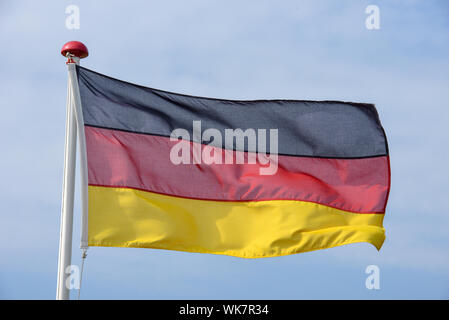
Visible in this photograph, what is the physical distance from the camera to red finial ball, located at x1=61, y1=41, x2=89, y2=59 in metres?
9.14

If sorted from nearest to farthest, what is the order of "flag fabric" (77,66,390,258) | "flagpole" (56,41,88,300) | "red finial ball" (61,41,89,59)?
"flagpole" (56,41,88,300) < "red finial ball" (61,41,89,59) < "flag fabric" (77,66,390,258)

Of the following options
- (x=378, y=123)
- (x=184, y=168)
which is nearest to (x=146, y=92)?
(x=184, y=168)

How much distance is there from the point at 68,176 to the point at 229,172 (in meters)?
2.70

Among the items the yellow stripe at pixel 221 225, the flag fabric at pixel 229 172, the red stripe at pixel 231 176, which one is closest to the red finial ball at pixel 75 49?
the flag fabric at pixel 229 172

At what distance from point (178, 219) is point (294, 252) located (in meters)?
1.83

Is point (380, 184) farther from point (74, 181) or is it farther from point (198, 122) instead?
point (74, 181)

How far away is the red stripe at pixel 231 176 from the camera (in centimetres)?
936

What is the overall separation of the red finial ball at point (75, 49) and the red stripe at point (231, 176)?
102cm

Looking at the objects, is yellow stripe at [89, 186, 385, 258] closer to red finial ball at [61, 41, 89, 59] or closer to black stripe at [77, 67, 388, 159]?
black stripe at [77, 67, 388, 159]

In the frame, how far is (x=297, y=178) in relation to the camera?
1066 cm

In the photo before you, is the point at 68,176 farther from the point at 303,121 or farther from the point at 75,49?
the point at 303,121

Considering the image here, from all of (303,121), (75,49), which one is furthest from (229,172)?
(75,49)

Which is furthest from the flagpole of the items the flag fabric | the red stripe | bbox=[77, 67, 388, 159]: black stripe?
bbox=[77, 67, 388, 159]: black stripe

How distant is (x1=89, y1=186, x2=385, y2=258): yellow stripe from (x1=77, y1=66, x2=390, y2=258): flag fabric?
1 cm
